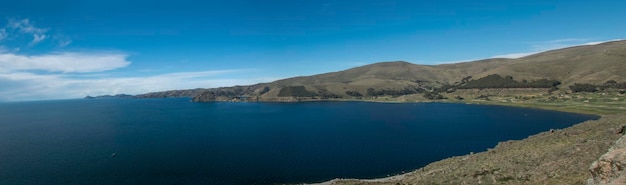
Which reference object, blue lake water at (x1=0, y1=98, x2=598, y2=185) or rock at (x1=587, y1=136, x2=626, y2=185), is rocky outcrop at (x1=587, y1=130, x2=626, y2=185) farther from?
blue lake water at (x1=0, y1=98, x2=598, y2=185)

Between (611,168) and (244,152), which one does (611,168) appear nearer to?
(611,168)

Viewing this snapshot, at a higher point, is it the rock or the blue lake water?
the rock

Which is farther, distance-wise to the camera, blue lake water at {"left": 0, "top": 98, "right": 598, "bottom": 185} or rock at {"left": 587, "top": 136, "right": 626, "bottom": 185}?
blue lake water at {"left": 0, "top": 98, "right": 598, "bottom": 185}

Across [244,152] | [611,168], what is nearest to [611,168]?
[611,168]

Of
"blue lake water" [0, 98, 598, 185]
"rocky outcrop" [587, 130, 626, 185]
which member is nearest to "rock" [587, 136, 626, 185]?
"rocky outcrop" [587, 130, 626, 185]

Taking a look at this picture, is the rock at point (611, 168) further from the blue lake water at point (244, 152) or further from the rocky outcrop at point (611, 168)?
the blue lake water at point (244, 152)

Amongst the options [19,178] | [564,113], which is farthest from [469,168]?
[564,113]

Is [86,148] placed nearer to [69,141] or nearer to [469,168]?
[69,141]

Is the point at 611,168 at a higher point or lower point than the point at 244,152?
higher

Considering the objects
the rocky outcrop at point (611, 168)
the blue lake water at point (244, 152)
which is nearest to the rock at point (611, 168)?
the rocky outcrop at point (611, 168)
